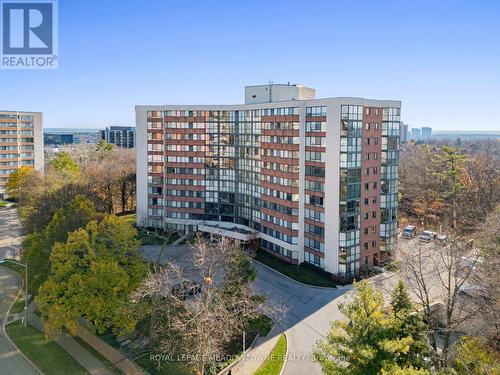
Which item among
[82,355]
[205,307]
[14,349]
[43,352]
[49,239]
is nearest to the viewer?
[205,307]

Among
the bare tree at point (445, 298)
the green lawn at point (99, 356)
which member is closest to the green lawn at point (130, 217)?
the green lawn at point (99, 356)

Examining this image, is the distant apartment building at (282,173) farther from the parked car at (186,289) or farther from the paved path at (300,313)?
the parked car at (186,289)

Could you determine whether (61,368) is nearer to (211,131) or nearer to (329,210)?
(329,210)

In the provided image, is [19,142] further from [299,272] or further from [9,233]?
[299,272]

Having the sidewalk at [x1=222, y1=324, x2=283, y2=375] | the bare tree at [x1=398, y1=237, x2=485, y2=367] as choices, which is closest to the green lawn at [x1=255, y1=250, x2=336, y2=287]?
the sidewalk at [x1=222, y1=324, x2=283, y2=375]

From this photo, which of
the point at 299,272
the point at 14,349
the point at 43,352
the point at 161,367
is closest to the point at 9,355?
the point at 14,349

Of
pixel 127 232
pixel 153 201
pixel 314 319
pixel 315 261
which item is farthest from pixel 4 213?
pixel 314 319
